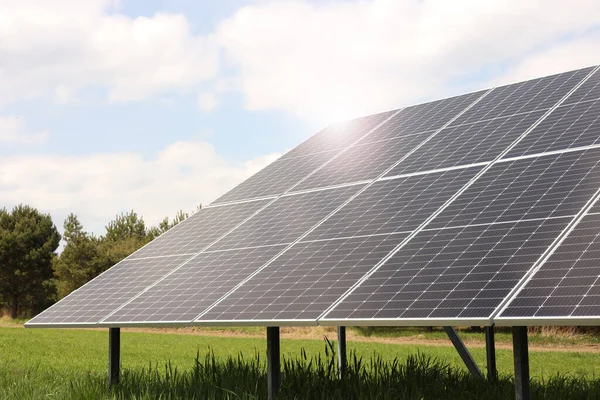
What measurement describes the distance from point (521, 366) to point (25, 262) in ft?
272

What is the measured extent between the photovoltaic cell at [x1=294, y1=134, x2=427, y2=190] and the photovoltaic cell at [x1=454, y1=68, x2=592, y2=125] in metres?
1.36

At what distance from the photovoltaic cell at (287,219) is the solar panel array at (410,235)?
0.15 ft

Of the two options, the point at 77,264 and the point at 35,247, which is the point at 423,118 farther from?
the point at 35,247

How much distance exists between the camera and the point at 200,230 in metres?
15.2

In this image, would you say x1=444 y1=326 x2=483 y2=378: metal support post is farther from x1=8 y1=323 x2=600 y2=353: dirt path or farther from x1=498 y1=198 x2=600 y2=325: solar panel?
x1=8 y1=323 x2=600 y2=353: dirt path

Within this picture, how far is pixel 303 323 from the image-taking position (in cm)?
890

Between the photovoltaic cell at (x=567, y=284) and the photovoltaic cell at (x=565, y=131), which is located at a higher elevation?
the photovoltaic cell at (x=565, y=131)

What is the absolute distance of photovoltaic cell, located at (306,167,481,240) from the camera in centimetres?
1120

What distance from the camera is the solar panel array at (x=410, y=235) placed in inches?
328

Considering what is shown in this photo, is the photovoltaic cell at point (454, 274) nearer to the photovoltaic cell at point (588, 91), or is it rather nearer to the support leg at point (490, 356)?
the support leg at point (490, 356)

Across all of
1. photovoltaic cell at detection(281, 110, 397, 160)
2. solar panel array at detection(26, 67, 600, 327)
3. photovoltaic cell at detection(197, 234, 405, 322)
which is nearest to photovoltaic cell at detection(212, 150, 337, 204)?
solar panel array at detection(26, 67, 600, 327)

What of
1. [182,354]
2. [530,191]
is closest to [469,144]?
[530,191]

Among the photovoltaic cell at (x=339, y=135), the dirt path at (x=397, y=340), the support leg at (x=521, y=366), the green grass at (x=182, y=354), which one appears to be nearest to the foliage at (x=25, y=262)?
the dirt path at (x=397, y=340)

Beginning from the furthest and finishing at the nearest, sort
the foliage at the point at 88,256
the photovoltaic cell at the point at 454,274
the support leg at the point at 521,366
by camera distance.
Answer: the foliage at the point at 88,256 < the photovoltaic cell at the point at 454,274 < the support leg at the point at 521,366
